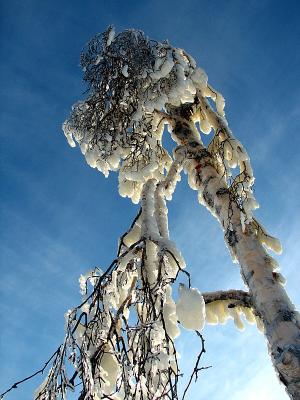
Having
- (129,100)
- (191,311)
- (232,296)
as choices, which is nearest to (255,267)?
(232,296)

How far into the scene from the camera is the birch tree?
256cm

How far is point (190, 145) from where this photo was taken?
462 cm

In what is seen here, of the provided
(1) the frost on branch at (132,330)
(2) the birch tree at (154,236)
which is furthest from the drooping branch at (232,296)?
(1) the frost on branch at (132,330)

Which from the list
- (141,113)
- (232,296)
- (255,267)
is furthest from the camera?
(141,113)

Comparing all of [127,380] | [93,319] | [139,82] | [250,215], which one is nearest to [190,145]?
[139,82]

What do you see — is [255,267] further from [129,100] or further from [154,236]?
[129,100]

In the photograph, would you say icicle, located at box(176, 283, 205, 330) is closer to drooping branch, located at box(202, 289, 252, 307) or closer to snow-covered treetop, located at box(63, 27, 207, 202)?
drooping branch, located at box(202, 289, 252, 307)

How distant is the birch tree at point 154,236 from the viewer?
2.56 meters

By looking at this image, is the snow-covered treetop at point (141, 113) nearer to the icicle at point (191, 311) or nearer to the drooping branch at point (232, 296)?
the drooping branch at point (232, 296)

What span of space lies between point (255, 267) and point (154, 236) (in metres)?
0.89

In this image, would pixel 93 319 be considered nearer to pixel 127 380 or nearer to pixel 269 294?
pixel 127 380

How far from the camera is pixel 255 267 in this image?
330cm

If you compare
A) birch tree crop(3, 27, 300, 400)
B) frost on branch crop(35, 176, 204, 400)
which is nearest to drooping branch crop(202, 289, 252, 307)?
birch tree crop(3, 27, 300, 400)

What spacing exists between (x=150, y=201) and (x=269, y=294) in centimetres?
131
